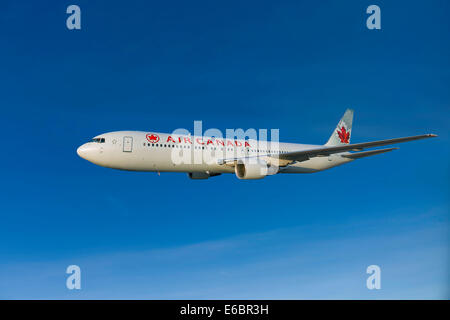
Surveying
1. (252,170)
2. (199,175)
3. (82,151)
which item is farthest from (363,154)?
(82,151)

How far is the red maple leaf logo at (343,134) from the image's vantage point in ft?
186

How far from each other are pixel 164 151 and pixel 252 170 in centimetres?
871

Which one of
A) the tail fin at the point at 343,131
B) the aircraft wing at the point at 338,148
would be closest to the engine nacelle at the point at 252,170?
the aircraft wing at the point at 338,148

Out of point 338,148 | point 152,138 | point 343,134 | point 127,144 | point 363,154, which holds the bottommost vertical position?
point 338,148

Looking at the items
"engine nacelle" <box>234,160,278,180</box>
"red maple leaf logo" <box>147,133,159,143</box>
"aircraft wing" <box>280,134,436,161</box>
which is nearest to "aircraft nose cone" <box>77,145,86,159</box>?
"red maple leaf logo" <box>147,133,159,143</box>

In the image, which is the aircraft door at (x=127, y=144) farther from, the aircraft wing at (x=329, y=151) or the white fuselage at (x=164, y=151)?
the aircraft wing at (x=329, y=151)

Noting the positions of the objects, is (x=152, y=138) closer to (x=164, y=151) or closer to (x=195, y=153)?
(x=164, y=151)

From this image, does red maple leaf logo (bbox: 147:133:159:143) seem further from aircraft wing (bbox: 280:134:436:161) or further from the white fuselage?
aircraft wing (bbox: 280:134:436:161)

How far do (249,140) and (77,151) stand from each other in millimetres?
17610

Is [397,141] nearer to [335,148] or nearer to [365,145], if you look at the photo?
[365,145]

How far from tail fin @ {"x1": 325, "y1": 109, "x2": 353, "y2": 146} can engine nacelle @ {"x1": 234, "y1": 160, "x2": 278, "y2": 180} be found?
761 inches

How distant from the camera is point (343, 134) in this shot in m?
56.8

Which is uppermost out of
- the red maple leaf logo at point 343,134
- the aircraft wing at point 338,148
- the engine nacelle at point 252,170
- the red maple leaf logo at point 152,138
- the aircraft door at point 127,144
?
the red maple leaf logo at point 343,134

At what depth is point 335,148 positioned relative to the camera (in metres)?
37.4
